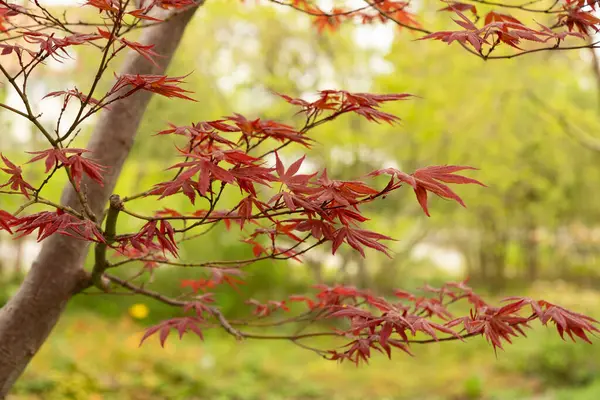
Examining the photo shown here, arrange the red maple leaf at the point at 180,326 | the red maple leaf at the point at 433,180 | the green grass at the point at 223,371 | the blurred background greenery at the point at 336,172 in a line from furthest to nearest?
the blurred background greenery at the point at 336,172
the green grass at the point at 223,371
the red maple leaf at the point at 180,326
the red maple leaf at the point at 433,180

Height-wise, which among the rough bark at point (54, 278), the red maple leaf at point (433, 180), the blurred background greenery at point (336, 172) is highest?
the blurred background greenery at point (336, 172)

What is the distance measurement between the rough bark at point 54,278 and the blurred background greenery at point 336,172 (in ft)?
7.17

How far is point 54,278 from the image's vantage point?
1.92m

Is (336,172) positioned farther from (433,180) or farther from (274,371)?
(433,180)

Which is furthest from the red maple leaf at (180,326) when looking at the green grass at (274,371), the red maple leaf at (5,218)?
the green grass at (274,371)

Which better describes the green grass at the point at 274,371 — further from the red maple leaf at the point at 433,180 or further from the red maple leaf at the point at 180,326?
the red maple leaf at the point at 433,180

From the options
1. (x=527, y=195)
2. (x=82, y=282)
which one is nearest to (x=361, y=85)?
(x=527, y=195)

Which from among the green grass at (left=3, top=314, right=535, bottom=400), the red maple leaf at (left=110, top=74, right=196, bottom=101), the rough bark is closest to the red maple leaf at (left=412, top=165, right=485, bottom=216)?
the red maple leaf at (left=110, top=74, right=196, bottom=101)

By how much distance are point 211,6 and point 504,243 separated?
10.1m

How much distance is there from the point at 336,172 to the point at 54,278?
261 inches

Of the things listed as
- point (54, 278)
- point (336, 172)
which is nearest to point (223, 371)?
point (336, 172)

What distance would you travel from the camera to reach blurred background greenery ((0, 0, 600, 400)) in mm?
5723

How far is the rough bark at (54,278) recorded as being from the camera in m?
1.90

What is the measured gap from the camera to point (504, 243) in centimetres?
1541
